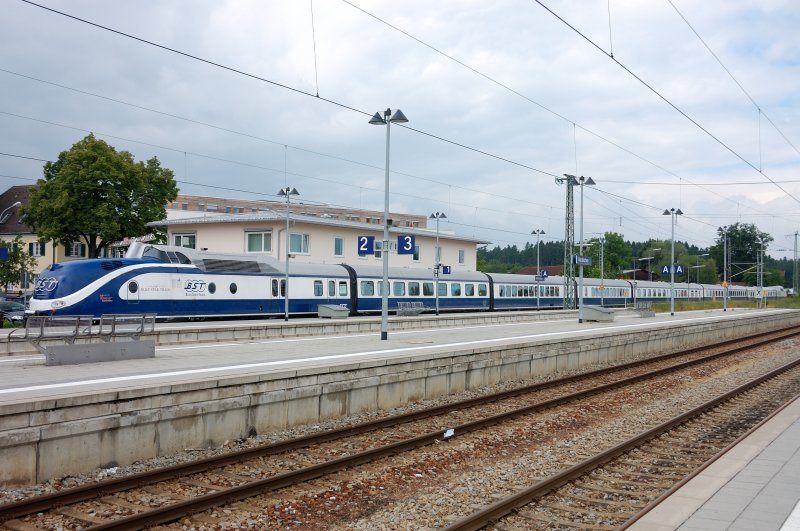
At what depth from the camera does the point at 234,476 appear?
9.62 metres

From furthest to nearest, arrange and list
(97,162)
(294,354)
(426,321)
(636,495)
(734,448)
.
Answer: (97,162)
(426,321)
(294,354)
(734,448)
(636,495)

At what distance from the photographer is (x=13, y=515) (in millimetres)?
7520

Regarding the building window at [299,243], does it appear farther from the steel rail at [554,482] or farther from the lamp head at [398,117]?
the steel rail at [554,482]

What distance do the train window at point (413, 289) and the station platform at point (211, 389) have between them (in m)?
21.7

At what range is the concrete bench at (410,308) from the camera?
42719 mm

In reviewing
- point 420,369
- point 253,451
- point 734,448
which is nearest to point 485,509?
point 253,451

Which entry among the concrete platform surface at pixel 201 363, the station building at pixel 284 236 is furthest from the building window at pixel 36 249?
the concrete platform surface at pixel 201 363

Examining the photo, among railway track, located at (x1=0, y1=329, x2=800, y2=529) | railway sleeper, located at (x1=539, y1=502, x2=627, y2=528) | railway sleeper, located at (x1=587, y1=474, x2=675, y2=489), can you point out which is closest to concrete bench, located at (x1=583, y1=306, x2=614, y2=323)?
railway track, located at (x1=0, y1=329, x2=800, y2=529)

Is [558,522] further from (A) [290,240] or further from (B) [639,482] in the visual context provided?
(A) [290,240]

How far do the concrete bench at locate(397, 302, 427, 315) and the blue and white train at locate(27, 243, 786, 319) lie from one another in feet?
1.28

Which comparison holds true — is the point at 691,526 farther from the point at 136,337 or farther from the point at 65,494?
the point at 136,337

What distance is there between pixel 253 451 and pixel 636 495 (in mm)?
5459

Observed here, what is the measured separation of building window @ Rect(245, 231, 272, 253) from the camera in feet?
169

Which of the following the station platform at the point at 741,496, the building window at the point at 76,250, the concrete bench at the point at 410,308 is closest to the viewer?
the station platform at the point at 741,496
